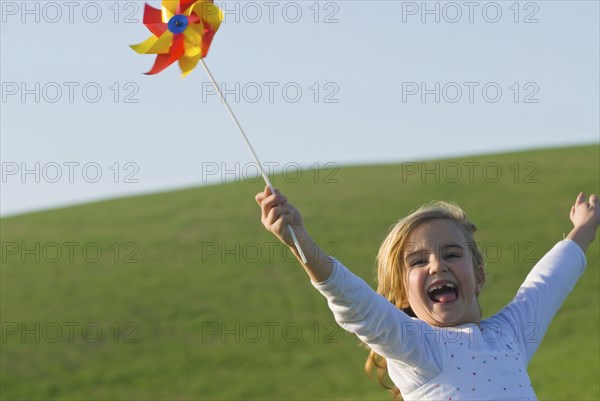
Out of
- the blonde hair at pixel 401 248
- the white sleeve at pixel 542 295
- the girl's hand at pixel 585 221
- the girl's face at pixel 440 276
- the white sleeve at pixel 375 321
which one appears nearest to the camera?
the white sleeve at pixel 375 321

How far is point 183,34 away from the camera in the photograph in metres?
4.14

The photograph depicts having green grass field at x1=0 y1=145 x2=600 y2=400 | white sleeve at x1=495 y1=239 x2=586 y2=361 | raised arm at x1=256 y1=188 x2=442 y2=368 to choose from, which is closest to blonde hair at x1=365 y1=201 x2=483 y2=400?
white sleeve at x1=495 y1=239 x2=586 y2=361

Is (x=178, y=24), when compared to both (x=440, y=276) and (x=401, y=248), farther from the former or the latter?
(x=440, y=276)

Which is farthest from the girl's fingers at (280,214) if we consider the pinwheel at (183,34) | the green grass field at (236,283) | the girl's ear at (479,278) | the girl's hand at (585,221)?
the green grass field at (236,283)

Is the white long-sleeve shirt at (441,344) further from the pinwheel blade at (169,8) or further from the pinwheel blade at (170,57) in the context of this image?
the pinwheel blade at (169,8)

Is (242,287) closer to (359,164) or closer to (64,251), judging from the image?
(64,251)

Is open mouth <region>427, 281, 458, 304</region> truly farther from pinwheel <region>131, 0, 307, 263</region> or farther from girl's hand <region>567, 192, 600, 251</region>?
pinwheel <region>131, 0, 307, 263</region>

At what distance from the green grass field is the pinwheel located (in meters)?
9.75

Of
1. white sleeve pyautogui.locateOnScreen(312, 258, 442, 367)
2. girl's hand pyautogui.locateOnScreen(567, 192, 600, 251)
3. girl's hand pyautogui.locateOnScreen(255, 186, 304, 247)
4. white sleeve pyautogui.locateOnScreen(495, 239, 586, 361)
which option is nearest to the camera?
girl's hand pyautogui.locateOnScreen(255, 186, 304, 247)

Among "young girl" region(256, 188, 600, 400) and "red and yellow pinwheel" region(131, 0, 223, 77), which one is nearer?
"young girl" region(256, 188, 600, 400)

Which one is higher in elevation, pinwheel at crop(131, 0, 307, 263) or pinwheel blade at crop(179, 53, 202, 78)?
pinwheel at crop(131, 0, 307, 263)

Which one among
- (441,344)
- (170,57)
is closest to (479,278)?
(441,344)

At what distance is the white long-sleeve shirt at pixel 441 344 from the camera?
3.78 m

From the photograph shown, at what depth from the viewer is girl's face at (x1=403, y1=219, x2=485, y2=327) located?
425cm
